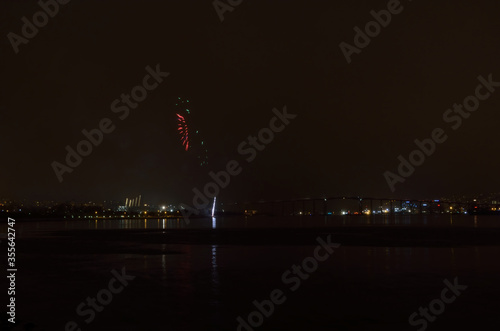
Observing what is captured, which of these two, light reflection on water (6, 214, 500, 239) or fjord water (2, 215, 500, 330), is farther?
light reflection on water (6, 214, 500, 239)

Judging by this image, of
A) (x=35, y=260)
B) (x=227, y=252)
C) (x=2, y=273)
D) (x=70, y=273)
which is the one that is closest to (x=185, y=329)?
(x=70, y=273)

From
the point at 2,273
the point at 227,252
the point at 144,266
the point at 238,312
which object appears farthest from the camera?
the point at 227,252

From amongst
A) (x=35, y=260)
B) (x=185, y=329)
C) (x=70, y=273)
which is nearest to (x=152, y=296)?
(x=185, y=329)

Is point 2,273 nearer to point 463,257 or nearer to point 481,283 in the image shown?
point 481,283

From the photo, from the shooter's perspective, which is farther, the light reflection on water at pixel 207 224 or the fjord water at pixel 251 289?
the light reflection on water at pixel 207 224

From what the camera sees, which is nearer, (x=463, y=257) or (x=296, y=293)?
(x=296, y=293)

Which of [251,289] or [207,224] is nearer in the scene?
[251,289]

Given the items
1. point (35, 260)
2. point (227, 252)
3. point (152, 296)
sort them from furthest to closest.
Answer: point (227, 252)
point (35, 260)
point (152, 296)

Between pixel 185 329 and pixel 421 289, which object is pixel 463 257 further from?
pixel 185 329

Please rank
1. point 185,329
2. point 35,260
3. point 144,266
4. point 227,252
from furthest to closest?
point 227,252, point 35,260, point 144,266, point 185,329
